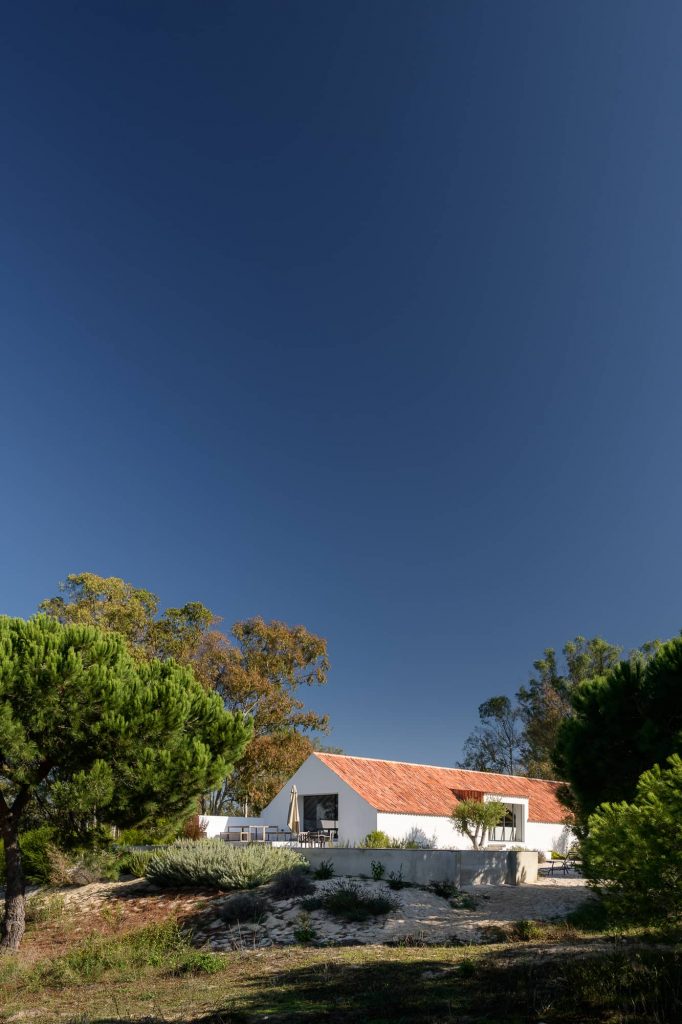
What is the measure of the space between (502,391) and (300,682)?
22.4 metres

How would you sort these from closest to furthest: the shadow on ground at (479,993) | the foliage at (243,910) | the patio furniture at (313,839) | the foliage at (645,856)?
the shadow on ground at (479,993) < the foliage at (645,856) < the foliage at (243,910) < the patio furniture at (313,839)

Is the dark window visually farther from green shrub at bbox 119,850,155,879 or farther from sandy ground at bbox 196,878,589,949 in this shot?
sandy ground at bbox 196,878,589,949

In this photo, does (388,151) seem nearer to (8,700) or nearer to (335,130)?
(335,130)

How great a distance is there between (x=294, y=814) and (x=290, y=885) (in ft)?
45.1

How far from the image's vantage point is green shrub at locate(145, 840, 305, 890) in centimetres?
1917

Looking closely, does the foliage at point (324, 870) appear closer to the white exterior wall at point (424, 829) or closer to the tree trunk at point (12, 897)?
the tree trunk at point (12, 897)

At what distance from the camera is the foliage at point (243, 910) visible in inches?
658

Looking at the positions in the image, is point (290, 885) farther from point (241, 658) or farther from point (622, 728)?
point (241, 658)

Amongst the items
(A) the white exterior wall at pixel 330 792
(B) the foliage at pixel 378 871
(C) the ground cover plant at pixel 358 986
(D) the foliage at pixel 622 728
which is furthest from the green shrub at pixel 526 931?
(A) the white exterior wall at pixel 330 792

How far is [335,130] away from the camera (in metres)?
26.5

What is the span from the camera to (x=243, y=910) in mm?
16859

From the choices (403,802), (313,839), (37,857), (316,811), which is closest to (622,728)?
(313,839)

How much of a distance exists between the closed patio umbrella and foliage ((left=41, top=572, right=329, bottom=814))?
754 centimetres

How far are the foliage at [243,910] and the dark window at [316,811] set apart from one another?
757 inches
